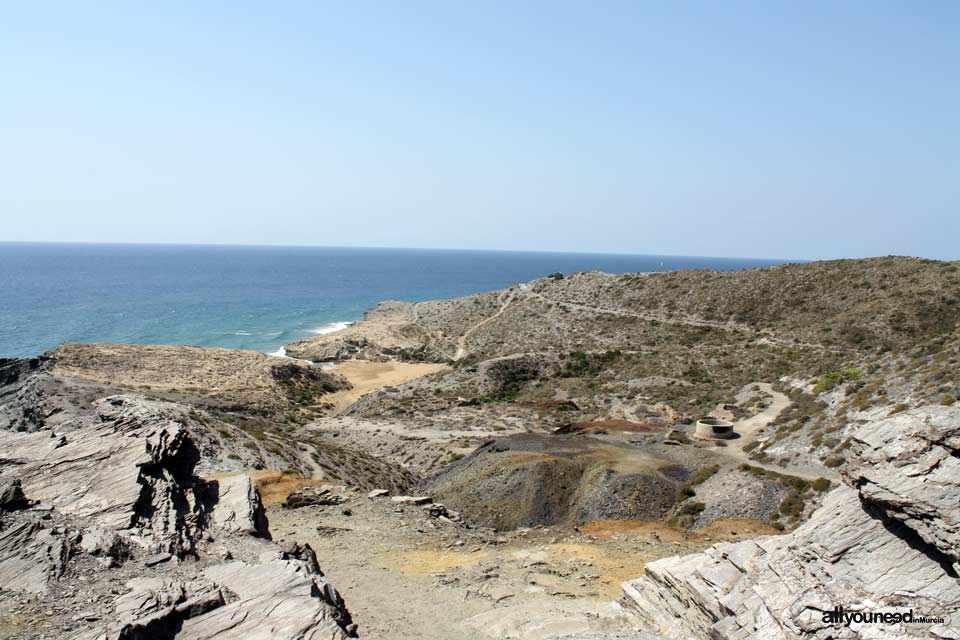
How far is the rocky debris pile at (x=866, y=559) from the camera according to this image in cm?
950

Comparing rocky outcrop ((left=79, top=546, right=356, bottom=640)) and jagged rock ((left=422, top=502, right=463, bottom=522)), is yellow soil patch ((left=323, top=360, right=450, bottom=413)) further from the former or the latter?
rocky outcrop ((left=79, top=546, right=356, bottom=640))

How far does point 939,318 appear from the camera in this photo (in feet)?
169

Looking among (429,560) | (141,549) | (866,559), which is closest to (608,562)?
(429,560)

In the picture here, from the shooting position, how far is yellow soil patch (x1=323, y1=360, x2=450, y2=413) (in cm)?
6262

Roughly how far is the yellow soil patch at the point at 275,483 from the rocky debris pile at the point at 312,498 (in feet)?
2.14

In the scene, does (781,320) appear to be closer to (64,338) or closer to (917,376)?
(917,376)

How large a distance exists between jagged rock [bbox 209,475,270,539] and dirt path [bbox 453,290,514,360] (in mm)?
57264

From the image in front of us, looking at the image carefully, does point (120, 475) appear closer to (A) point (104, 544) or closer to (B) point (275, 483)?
(A) point (104, 544)

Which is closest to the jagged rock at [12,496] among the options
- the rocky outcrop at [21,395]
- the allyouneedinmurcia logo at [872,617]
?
the rocky outcrop at [21,395]

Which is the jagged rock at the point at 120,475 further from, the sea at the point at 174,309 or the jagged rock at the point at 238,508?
the sea at the point at 174,309

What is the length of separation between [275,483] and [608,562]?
15.0m

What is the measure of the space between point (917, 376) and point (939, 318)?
27753 millimetres

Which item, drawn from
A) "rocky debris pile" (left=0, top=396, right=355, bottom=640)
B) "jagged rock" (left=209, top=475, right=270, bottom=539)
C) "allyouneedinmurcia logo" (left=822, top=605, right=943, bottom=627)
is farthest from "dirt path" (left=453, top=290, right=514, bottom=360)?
"allyouneedinmurcia logo" (left=822, top=605, right=943, bottom=627)

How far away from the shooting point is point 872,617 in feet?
31.5
